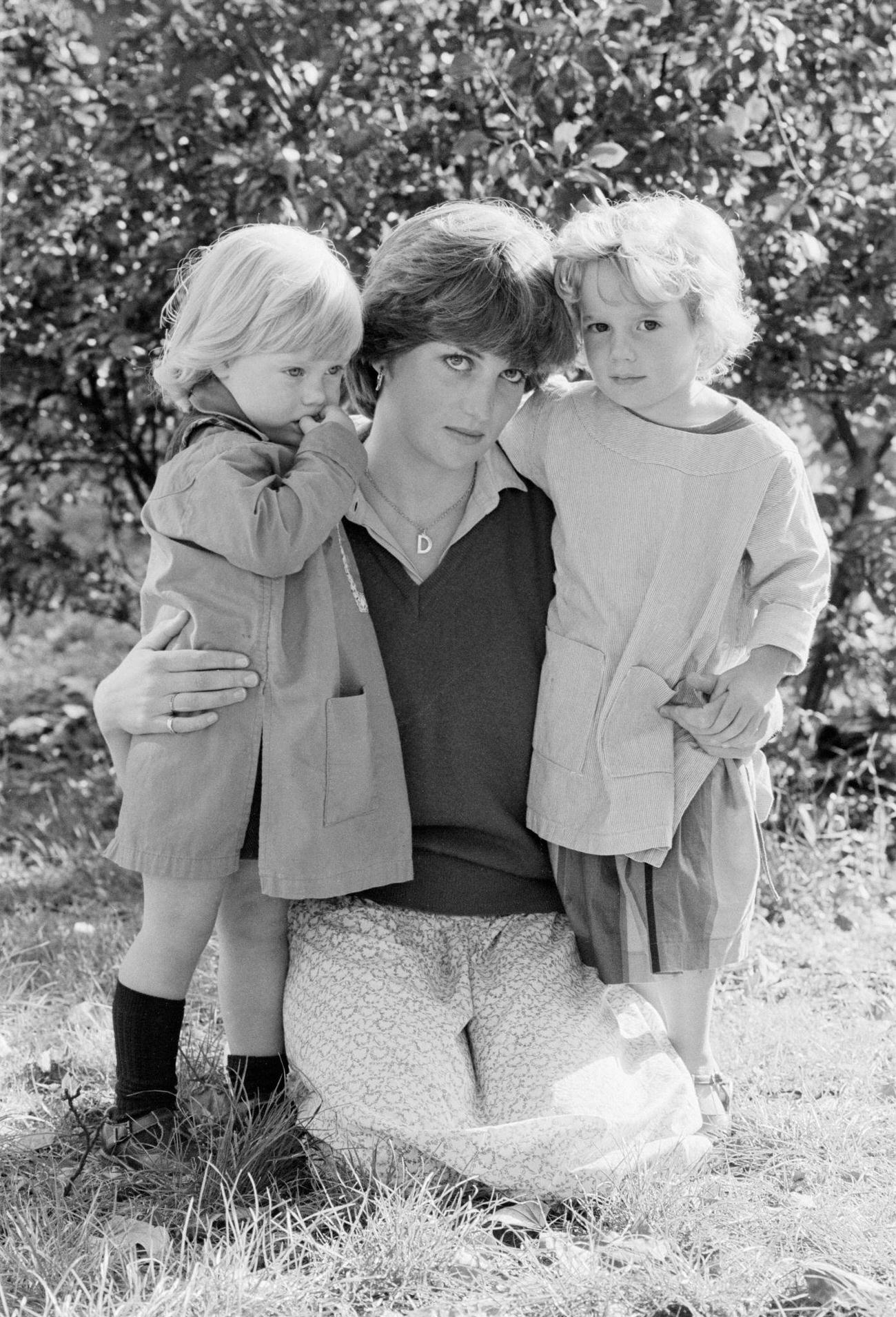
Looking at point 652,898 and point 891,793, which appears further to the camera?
point 891,793

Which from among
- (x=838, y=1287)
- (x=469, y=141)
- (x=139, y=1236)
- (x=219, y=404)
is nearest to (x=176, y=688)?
(x=219, y=404)

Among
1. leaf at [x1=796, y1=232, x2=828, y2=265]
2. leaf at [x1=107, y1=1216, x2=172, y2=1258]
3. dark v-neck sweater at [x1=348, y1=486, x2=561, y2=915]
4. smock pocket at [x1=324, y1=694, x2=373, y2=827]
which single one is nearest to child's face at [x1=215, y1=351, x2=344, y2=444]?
dark v-neck sweater at [x1=348, y1=486, x2=561, y2=915]

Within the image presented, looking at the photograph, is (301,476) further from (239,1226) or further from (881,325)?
(881,325)

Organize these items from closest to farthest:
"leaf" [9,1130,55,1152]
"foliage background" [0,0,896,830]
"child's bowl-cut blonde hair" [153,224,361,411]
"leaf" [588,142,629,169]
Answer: "child's bowl-cut blonde hair" [153,224,361,411] → "leaf" [9,1130,55,1152] → "leaf" [588,142,629,169] → "foliage background" [0,0,896,830]

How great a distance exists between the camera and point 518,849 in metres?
2.45

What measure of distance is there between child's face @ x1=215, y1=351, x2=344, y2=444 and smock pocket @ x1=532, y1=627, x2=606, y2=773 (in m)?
0.56

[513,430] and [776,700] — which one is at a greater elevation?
[513,430]

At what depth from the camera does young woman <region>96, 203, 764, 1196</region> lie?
222 cm

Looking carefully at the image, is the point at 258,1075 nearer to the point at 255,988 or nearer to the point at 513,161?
the point at 255,988

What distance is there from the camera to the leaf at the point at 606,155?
3072 mm

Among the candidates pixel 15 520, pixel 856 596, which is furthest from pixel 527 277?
pixel 15 520

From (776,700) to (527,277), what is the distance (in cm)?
81

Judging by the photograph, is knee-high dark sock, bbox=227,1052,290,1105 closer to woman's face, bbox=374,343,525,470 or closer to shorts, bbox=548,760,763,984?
shorts, bbox=548,760,763,984

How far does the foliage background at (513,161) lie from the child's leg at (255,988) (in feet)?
5.52
